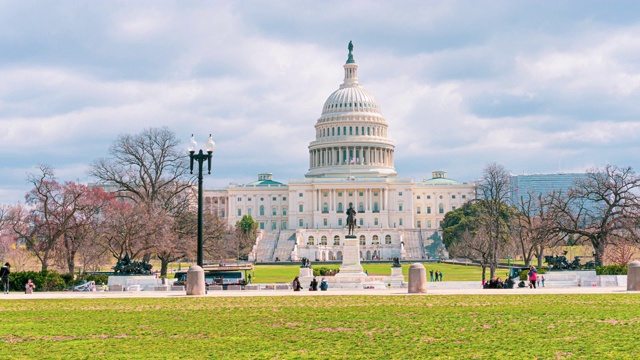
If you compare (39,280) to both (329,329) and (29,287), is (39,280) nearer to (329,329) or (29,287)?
(29,287)

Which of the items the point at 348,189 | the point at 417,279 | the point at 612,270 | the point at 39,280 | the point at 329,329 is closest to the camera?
the point at 329,329

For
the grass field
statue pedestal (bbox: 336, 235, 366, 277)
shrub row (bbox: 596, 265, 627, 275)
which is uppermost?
statue pedestal (bbox: 336, 235, 366, 277)

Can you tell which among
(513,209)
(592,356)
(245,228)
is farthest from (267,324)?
(245,228)

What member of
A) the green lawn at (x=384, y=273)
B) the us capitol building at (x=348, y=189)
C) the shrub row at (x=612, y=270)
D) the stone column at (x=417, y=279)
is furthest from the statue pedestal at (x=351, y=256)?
the us capitol building at (x=348, y=189)

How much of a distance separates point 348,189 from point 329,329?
138871 millimetres

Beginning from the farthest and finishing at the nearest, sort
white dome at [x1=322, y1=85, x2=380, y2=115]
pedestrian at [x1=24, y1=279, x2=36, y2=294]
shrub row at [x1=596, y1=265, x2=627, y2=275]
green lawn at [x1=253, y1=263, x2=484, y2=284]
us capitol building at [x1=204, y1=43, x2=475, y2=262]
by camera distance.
Answer: white dome at [x1=322, y1=85, x2=380, y2=115] < us capitol building at [x1=204, y1=43, x2=475, y2=262] < green lawn at [x1=253, y1=263, x2=484, y2=284] < shrub row at [x1=596, y1=265, x2=627, y2=275] < pedestrian at [x1=24, y1=279, x2=36, y2=294]

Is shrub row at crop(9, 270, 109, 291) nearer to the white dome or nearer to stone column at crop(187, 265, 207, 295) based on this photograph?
stone column at crop(187, 265, 207, 295)

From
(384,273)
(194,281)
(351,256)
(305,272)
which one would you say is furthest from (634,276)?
(384,273)

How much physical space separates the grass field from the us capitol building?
122 m

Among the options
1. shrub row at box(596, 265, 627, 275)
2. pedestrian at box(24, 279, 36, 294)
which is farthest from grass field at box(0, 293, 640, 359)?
shrub row at box(596, 265, 627, 275)

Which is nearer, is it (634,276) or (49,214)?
(634,276)

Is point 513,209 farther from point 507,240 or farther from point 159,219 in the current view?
point 159,219

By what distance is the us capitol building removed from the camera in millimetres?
158000

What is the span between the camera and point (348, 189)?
158000 mm
